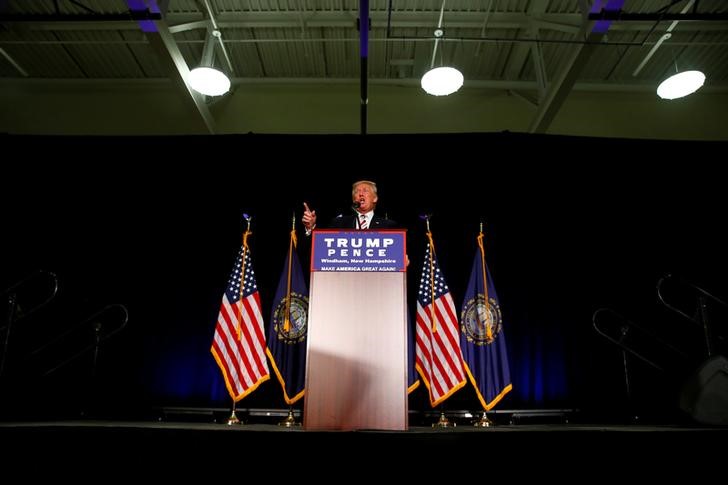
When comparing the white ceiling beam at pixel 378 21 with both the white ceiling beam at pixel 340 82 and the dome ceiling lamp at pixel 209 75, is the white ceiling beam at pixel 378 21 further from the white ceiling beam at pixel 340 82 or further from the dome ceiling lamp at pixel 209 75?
the white ceiling beam at pixel 340 82

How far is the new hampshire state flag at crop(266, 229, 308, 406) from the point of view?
13.3ft

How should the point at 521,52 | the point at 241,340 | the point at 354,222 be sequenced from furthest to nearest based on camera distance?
the point at 521,52
the point at 241,340
the point at 354,222

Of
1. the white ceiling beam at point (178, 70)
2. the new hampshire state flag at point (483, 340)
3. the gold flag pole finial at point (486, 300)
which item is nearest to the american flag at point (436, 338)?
the new hampshire state flag at point (483, 340)

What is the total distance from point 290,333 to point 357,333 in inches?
92.6

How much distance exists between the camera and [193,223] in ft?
16.4

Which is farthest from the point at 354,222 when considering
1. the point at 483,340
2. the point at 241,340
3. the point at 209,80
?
the point at 209,80

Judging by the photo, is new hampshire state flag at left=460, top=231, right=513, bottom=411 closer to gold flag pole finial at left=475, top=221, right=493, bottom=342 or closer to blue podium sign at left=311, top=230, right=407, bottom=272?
gold flag pole finial at left=475, top=221, right=493, bottom=342

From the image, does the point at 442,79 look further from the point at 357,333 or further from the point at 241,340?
the point at 357,333

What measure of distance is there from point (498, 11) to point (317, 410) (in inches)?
191

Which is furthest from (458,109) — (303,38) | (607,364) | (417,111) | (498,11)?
(607,364)

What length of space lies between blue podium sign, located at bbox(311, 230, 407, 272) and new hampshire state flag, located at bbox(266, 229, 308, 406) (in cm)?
197

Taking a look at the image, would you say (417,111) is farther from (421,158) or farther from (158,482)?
(158,482)

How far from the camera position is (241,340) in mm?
4062

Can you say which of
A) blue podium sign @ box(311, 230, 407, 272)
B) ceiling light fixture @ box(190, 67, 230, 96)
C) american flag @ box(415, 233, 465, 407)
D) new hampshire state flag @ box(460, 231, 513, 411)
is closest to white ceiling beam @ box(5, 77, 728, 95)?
ceiling light fixture @ box(190, 67, 230, 96)
